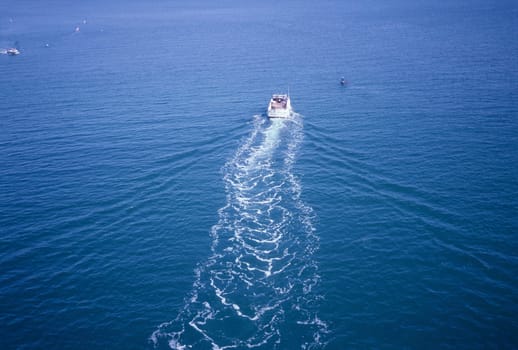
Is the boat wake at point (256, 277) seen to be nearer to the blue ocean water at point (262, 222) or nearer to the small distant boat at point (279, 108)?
the blue ocean water at point (262, 222)

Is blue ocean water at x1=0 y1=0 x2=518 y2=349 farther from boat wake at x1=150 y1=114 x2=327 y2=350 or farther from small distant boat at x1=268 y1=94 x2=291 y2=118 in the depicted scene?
small distant boat at x1=268 y1=94 x2=291 y2=118

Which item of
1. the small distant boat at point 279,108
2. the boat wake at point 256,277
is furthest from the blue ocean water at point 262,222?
the small distant boat at point 279,108

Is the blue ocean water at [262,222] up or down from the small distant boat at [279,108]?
down

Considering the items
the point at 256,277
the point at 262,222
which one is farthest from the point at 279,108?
the point at 256,277

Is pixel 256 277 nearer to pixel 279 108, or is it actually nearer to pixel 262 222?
pixel 262 222

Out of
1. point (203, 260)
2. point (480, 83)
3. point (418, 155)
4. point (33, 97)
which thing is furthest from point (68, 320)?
point (480, 83)

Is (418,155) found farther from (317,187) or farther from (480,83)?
(480,83)
